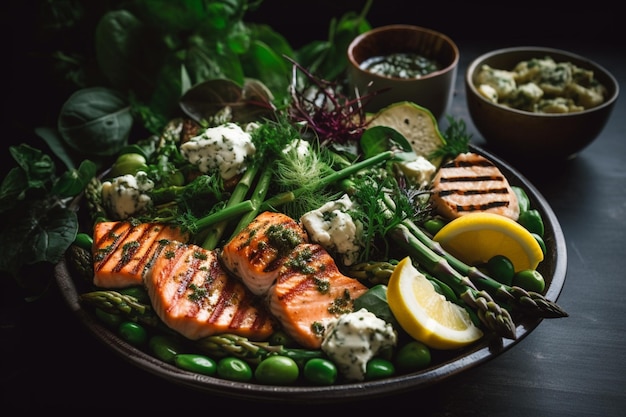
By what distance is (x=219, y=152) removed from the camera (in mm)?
3100

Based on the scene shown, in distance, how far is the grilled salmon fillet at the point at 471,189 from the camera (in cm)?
303

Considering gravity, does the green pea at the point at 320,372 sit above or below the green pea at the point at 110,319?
above

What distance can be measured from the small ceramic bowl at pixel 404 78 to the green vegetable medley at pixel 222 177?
0.21 meters

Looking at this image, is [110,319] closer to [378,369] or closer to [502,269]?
[378,369]

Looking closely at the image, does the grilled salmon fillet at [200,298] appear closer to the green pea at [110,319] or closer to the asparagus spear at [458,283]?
the green pea at [110,319]

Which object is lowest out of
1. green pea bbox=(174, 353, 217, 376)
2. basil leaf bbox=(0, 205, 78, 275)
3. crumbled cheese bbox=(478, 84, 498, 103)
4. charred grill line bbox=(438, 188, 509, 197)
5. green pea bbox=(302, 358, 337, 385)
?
basil leaf bbox=(0, 205, 78, 275)

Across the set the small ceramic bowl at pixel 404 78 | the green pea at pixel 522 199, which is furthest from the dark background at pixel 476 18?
the green pea at pixel 522 199

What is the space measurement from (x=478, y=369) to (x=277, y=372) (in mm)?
894

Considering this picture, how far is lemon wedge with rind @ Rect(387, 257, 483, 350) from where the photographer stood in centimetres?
Result: 241

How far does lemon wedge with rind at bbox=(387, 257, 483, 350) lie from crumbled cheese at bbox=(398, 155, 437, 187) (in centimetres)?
82

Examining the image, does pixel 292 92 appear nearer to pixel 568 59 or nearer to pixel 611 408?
pixel 568 59

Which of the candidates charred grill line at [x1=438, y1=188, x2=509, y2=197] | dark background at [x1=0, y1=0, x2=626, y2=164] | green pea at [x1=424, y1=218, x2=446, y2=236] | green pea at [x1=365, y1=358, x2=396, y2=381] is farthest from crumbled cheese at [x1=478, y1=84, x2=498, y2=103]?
green pea at [x1=365, y1=358, x2=396, y2=381]

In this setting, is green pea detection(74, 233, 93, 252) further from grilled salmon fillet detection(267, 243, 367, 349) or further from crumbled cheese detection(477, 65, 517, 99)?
crumbled cheese detection(477, 65, 517, 99)

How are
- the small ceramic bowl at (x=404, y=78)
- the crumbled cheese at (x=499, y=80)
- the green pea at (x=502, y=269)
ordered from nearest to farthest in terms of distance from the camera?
the green pea at (x=502, y=269), the small ceramic bowl at (x=404, y=78), the crumbled cheese at (x=499, y=80)
